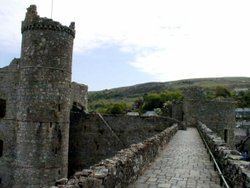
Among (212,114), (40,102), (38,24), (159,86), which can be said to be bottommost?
(212,114)

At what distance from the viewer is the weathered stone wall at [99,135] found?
2961cm

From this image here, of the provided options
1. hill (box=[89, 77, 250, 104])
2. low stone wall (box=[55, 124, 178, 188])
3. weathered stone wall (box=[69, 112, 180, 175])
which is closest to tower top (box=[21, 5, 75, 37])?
weathered stone wall (box=[69, 112, 180, 175])

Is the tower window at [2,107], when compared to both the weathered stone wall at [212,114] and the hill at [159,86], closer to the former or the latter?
the weathered stone wall at [212,114]

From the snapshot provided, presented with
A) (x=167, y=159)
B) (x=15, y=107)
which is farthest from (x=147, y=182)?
(x=15, y=107)

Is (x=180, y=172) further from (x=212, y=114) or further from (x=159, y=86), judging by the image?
(x=159, y=86)

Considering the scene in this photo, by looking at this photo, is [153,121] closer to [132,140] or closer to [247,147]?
[132,140]

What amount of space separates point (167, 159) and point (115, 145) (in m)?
17.4

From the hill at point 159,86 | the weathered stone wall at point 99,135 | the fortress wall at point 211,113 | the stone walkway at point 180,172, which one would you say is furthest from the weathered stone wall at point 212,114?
the hill at point 159,86

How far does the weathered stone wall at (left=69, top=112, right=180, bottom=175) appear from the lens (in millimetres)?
29609

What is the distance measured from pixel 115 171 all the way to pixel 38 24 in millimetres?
18691

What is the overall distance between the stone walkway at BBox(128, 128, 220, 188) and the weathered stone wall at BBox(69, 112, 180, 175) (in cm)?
1554

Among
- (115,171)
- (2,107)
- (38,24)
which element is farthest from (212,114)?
(115,171)

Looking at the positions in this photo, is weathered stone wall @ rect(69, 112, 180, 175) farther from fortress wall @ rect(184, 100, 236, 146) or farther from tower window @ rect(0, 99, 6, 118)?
tower window @ rect(0, 99, 6, 118)

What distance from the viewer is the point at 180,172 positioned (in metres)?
10.1
